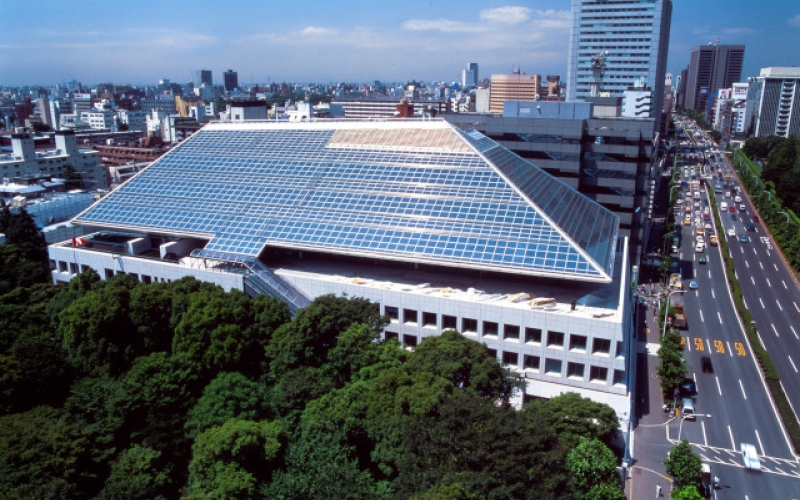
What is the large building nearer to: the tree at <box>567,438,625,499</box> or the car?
the car

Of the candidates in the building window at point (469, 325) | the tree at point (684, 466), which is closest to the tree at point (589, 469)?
the tree at point (684, 466)

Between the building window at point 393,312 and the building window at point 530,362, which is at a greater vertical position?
the building window at point 393,312

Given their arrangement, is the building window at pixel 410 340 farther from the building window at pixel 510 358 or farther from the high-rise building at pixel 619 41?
the high-rise building at pixel 619 41

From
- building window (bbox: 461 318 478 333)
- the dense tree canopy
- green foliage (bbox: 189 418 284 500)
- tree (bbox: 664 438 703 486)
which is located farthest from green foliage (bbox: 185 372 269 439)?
tree (bbox: 664 438 703 486)

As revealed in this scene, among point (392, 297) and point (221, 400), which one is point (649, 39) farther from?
point (221, 400)

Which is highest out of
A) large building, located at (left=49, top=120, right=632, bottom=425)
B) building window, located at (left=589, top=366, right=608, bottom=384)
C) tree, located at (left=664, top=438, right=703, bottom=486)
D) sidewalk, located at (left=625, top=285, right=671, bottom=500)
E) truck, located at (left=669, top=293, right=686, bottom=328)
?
large building, located at (left=49, top=120, right=632, bottom=425)
